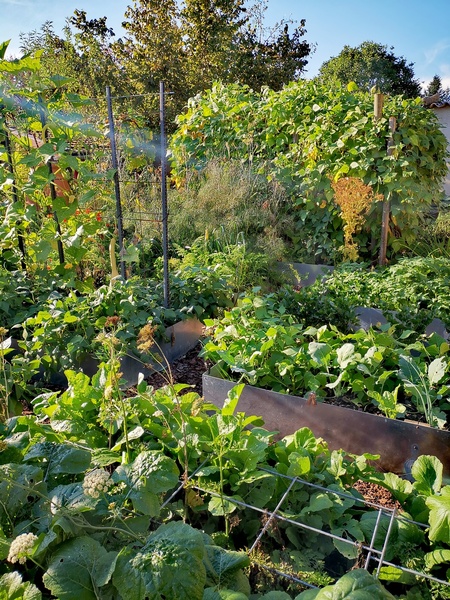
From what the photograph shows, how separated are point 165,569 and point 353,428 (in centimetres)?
156

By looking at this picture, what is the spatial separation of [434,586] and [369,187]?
413cm

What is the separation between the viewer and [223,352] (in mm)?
2629

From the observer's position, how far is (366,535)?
1.43 meters

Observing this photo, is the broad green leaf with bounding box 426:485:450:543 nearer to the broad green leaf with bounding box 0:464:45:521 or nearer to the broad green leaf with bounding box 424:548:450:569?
the broad green leaf with bounding box 424:548:450:569

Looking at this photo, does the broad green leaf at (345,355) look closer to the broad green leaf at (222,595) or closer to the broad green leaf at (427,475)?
the broad green leaf at (427,475)

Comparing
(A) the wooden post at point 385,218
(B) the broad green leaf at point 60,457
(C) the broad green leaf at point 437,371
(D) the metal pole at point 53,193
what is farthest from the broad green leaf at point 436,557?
(A) the wooden post at point 385,218

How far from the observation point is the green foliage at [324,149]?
4.98 meters

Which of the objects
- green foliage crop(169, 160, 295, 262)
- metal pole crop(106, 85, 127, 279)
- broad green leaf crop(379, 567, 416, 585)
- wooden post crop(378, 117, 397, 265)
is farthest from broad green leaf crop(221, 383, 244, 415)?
wooden post crop(378, 117, 397, 265)

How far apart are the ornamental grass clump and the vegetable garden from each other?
0.03 m

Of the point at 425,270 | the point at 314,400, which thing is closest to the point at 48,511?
the point at 314,400

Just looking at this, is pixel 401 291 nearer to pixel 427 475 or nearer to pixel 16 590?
pixel 427 475

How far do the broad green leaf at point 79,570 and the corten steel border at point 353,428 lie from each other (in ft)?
4.86

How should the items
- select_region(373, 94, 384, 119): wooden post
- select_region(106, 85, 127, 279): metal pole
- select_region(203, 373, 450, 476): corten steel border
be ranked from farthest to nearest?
select_region(373, 94, 384, 119): wooden post, select_region(106, 85, 127, 279): metal pole, select_region(203, 373, 450, 476): corten steel border

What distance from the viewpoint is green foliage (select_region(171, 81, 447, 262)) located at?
4977 mm
